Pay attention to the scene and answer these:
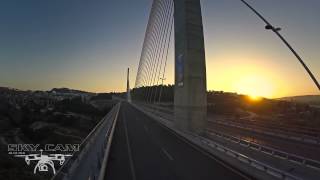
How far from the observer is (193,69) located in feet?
95.9

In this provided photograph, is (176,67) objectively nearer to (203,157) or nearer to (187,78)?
(187,78)

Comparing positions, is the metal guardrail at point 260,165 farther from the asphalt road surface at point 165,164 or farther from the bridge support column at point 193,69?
the bridge support column at point 193,69

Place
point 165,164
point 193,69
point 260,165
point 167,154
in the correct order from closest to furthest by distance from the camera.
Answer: point 260,165
point 165,164
point 167,154
point 193,69

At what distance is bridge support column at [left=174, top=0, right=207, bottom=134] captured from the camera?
96.0 ft

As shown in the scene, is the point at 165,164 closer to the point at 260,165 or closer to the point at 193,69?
the point at 260,165

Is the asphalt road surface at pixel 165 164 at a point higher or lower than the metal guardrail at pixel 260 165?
lower

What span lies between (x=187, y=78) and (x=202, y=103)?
252 cm

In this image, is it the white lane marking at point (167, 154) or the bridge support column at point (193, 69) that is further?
the bridge support column at point (193, 69)

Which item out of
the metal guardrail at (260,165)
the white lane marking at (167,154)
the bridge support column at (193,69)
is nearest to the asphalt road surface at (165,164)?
the white lane marking at (167,154)

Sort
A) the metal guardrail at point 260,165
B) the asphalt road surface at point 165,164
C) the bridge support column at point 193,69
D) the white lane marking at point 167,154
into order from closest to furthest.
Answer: the metal guardrail at point 260,165
the asphalt road surface at point 165,164
the white lane marking at point 167,154
the bridge support column at point 193,69

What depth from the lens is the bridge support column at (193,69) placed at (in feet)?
96.0

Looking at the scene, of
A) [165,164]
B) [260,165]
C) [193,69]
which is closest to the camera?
[260,165]

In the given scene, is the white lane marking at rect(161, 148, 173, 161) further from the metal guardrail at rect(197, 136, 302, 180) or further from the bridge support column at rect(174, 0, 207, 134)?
the bridge support column at rect(174, 0, 207, 134)

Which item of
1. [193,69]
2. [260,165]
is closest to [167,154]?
[260,165]
